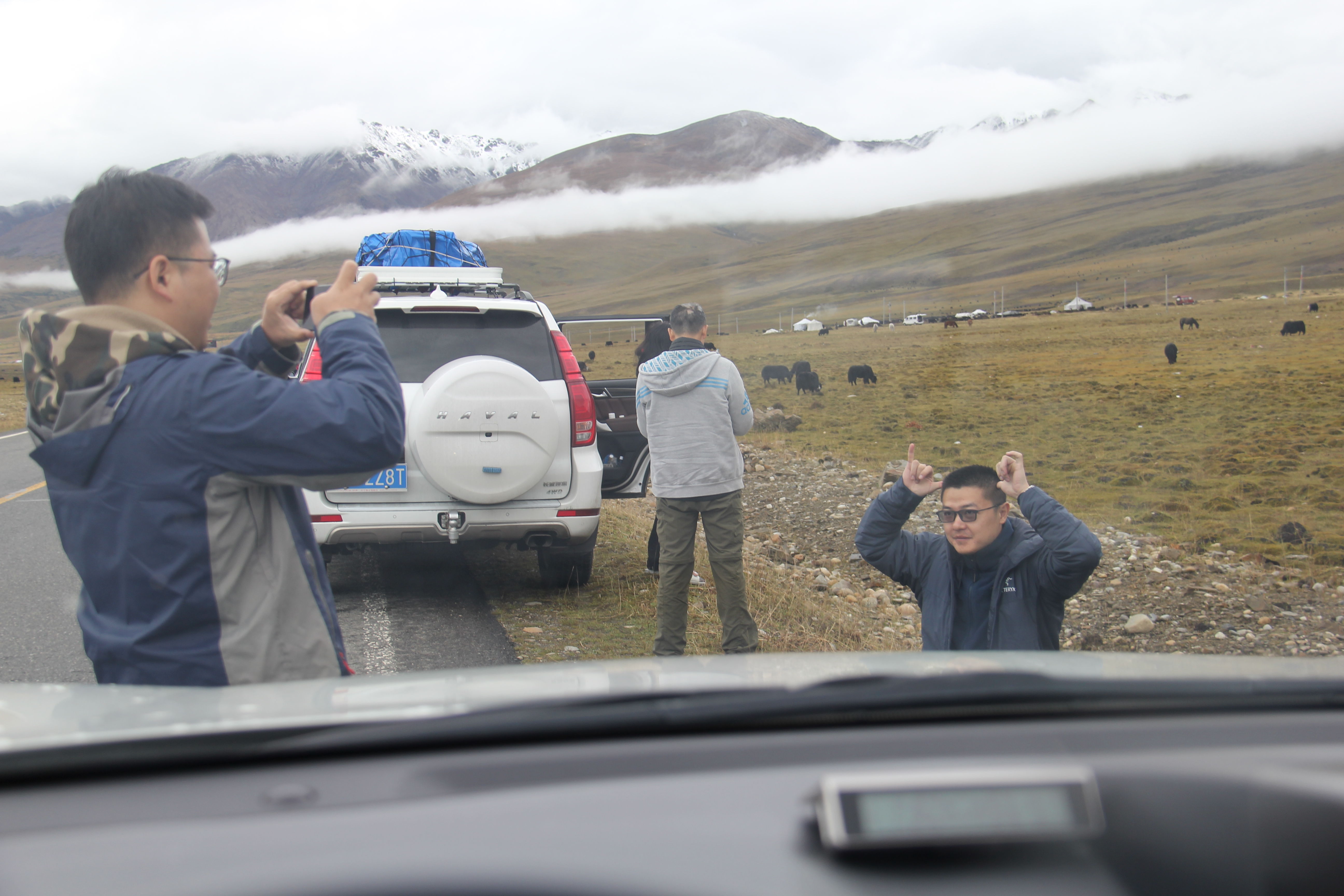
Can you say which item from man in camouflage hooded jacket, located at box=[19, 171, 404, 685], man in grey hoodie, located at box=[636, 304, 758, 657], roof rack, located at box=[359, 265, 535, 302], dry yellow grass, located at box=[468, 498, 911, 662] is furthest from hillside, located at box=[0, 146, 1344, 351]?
man in camouflage hooded jacket, located at box=[19, 171, 404, 685]

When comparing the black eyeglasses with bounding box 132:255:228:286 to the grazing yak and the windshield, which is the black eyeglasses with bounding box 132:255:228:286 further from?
the grazing yak

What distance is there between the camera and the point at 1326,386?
1969 centimetres

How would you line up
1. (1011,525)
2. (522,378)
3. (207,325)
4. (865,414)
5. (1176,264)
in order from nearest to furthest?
(207,325), (1011,525), (522,378), (865,414), (1176,264)

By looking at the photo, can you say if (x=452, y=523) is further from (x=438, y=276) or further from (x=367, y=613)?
(x=438, y=276)

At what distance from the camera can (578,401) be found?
5.88 metres

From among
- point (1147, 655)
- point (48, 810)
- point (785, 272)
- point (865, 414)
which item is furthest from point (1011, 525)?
point (785, 272)

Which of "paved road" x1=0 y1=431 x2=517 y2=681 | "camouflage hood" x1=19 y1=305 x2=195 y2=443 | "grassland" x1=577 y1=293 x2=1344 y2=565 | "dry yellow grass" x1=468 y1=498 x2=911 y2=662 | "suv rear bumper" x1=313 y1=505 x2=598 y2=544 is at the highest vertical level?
"camouflage hood" x1=19 y1=305 x2=195 y2=443

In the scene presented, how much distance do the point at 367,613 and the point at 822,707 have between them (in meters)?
5.23

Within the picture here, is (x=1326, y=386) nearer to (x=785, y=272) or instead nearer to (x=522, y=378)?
(x=522, y=378)

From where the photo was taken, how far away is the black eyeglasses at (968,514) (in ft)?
11.9

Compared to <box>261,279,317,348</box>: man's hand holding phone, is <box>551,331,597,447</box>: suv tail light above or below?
below

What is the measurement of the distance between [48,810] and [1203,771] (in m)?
1.42

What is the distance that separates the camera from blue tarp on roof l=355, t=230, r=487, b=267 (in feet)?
33.6

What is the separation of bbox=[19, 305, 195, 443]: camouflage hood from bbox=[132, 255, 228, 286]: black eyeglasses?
151 mm
